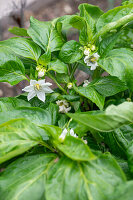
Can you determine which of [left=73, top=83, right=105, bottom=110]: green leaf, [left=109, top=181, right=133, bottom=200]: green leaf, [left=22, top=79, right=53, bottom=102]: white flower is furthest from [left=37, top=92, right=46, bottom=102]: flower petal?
[left=109, top=181, right=133, bottom=200]: green leaf

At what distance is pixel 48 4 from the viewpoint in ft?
4.83

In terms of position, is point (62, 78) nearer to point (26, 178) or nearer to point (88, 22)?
point (88, 22)

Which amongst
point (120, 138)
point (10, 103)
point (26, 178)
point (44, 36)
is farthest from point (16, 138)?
point (44, 36)

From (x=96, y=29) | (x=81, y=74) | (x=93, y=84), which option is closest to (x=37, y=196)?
(x=93, y=84)

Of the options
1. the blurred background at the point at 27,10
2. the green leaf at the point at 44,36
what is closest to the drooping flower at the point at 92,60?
the green leaf at the point at 44,36

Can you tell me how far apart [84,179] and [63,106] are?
0.32 meters

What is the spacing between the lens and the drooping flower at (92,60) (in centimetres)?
73

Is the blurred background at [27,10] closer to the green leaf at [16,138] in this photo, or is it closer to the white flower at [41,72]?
the white flower at [41,72]

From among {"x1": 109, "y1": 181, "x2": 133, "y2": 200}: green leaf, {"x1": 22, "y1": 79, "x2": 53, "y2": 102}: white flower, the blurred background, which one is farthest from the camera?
the blurred background

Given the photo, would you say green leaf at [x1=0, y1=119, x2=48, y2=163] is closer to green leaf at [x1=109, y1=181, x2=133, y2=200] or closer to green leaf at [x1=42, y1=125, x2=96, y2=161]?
green leaf at [x1=42, y1=125, x2=96, y2=161]

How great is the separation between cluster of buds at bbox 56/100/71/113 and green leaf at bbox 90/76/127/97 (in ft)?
0.34

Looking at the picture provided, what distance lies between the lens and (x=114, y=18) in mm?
771

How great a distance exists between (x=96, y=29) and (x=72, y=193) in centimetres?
54

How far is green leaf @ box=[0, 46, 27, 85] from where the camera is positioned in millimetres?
715
